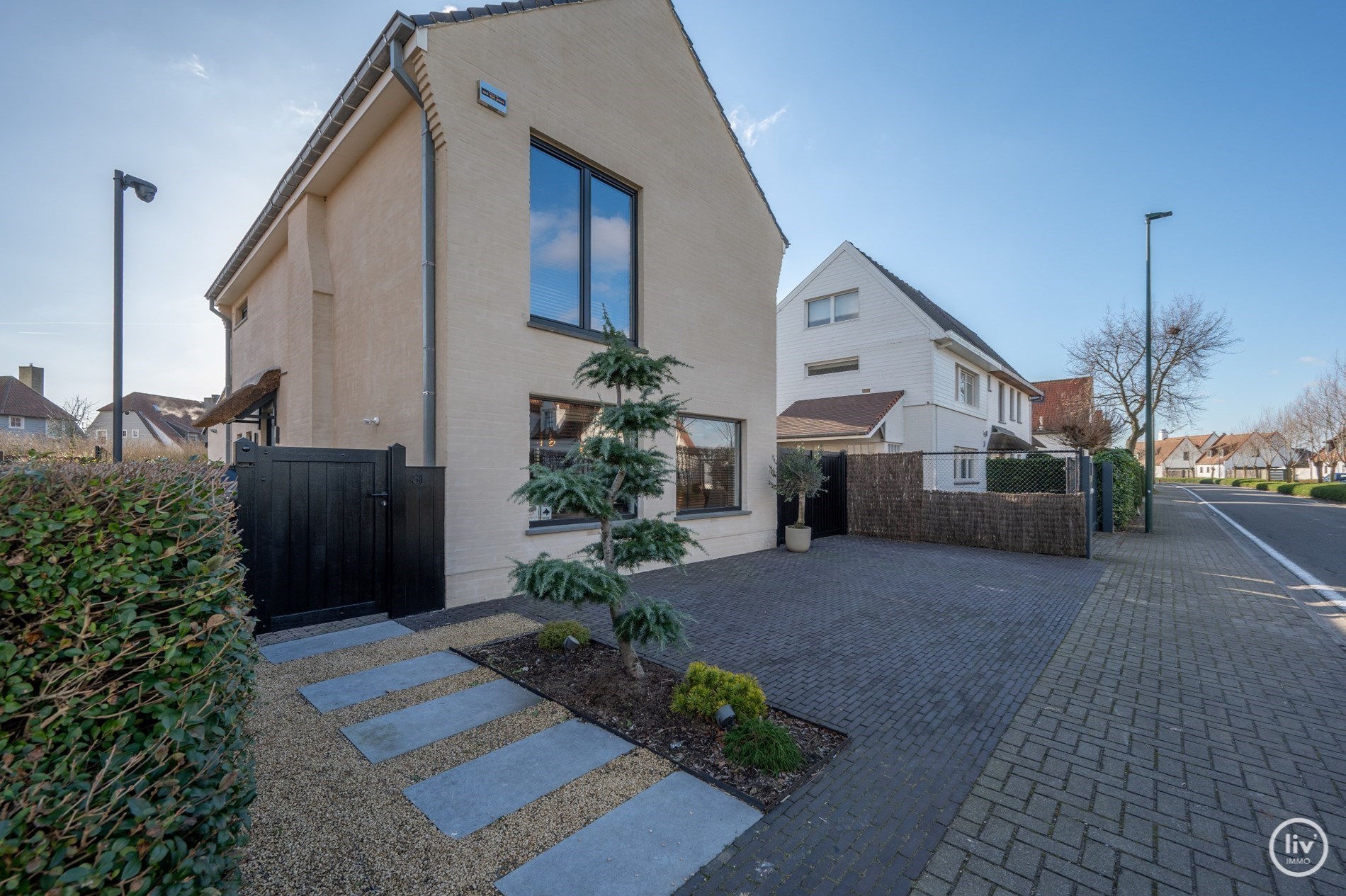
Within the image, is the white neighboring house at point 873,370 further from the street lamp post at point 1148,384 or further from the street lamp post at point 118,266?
the street lamp post at point 118,266

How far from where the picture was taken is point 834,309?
19.2m

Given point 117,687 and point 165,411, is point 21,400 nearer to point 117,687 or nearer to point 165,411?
point 165,411

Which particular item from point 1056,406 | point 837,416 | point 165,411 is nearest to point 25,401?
point 165,411

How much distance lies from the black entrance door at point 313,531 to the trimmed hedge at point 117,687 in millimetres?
3974

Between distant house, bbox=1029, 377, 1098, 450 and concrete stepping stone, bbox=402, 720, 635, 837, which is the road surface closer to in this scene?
distant house, bbox=1029, 377, 1098, 450

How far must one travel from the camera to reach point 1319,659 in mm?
4617

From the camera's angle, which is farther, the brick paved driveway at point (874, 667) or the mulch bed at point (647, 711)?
the mulch bed at point (647, 711)

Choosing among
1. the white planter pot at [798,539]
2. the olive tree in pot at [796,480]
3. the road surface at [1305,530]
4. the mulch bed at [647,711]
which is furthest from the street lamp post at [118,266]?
the road surface at [1305,530]

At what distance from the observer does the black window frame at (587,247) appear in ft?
23.6

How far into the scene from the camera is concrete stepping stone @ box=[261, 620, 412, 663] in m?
4.63

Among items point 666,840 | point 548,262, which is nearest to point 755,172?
point 548,262

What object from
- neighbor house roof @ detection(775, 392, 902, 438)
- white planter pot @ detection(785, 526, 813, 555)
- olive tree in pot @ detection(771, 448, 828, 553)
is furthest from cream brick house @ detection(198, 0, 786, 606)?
neighbor house roof @ detection(775, 392, 902, 438)

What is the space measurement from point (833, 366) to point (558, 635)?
54.9 feet

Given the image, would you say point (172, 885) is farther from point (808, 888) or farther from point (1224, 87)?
point (1224, 87)
